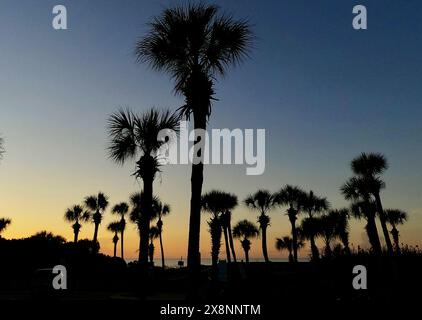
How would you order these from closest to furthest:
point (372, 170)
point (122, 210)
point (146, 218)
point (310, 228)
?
point (146, 218)
point (372, 170)
point (310, 228)
point (122, 210)

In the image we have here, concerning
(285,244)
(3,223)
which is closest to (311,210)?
(285,244)

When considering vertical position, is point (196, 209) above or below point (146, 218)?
below

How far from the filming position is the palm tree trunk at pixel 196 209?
11.6 m

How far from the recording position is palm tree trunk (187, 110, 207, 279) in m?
11.6

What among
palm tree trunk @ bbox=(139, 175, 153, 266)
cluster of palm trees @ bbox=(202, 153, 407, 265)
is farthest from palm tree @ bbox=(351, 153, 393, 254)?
palm tree trunk @ bbox=(139, 175, 153, 266)

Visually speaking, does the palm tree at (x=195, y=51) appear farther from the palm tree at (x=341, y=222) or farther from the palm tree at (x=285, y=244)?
the palm tree at (x=285, y=244)

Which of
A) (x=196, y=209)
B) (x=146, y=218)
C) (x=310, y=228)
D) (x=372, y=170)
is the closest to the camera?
(x=196, y=209)

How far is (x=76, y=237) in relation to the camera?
66.1 meters

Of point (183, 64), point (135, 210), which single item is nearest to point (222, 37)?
point (183, 64)

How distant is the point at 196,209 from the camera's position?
12000mm

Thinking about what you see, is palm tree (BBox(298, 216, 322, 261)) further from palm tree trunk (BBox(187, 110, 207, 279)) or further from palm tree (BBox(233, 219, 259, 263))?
palm tree trunk (BBox(187, 110, 207, 279))

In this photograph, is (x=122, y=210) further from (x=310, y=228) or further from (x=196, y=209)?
(x=196, y=209)

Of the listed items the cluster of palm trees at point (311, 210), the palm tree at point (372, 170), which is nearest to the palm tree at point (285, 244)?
the cluster of palm trees at point (311, 210)
